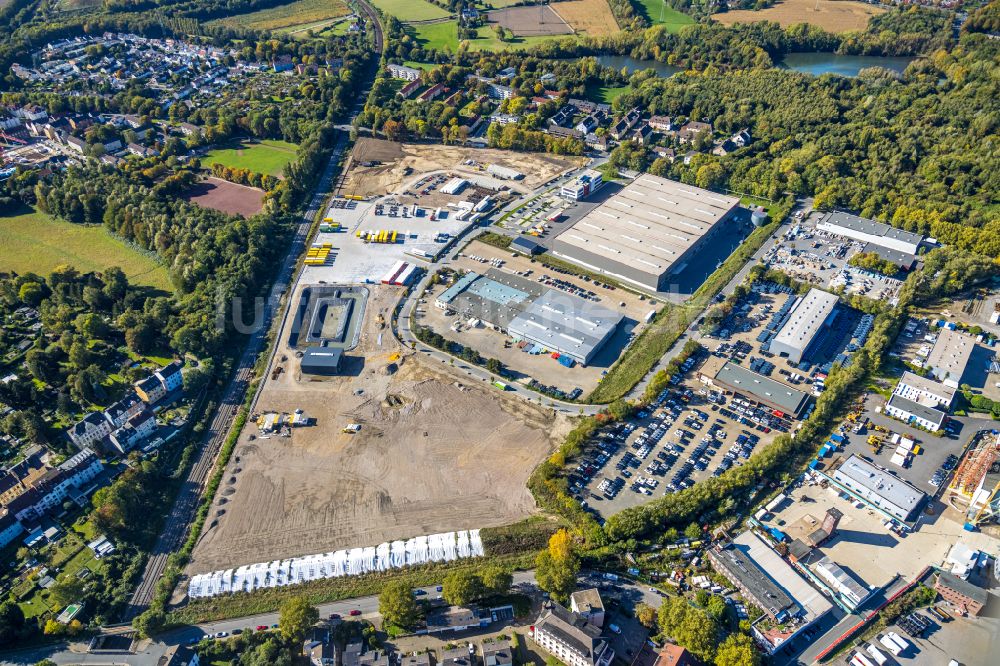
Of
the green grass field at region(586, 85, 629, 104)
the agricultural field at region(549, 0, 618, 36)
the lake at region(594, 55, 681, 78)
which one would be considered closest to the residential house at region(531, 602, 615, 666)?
the green grass field at region(586, 85, 629, 104)

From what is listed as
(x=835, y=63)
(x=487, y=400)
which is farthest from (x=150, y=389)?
(x=835, y=63)

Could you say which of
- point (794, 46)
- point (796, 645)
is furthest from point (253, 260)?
point (794, 46)

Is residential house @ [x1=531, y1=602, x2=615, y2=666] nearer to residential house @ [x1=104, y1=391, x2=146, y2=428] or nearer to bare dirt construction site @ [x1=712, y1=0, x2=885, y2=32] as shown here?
residential house @ [x1=104, y1=391, x2=146, y2=428]

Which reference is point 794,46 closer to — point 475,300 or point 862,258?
point 862,258

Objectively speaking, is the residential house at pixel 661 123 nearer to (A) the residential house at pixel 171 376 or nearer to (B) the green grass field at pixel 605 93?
(B) the green grass field at pixel 605 93

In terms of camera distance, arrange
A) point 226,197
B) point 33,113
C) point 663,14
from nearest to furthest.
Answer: point 226,197 → point 33,113 → point 663,14

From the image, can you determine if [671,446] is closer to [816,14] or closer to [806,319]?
[806,319]
